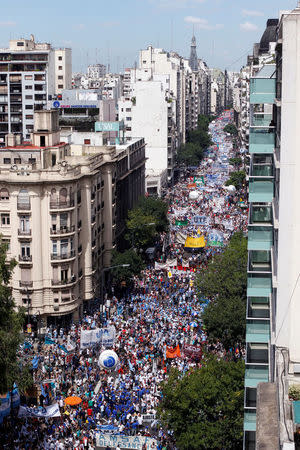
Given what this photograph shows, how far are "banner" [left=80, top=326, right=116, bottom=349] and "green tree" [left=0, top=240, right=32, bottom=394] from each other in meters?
11.6

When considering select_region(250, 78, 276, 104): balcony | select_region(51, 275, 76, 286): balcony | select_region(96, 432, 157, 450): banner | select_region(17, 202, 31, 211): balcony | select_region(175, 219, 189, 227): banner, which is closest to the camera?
select_region(250, 78, 276, 104): balcony

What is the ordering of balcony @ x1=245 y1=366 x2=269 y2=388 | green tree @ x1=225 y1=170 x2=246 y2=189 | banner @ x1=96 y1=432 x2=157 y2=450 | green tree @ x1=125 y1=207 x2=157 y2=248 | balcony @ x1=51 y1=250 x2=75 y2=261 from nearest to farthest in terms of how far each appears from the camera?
balcony @ x1=245 y1=366 x2=269 y2=388
banner @ x1=96 y1=432 x2=157 y2=450
balcony @ x1=51 y1=250 x2=75 y2=261
green tree @ x1=125 y1=207 x2=157 y2=248
green tree @ x1=225 y1=170 x2=246 y2=189

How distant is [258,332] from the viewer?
26.7 meters

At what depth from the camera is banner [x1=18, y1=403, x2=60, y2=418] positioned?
39.2 meters

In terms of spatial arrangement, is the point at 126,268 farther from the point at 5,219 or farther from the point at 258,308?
the point at 258,308

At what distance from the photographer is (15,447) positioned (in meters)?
37.5

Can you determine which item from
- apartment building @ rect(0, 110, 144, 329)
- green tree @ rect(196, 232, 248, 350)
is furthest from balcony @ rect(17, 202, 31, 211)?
green tree @ rect(196, 232, 248, 350)

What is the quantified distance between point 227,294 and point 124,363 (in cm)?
904

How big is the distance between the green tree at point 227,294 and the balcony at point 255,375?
2122cm

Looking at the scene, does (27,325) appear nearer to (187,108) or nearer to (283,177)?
(283,177)

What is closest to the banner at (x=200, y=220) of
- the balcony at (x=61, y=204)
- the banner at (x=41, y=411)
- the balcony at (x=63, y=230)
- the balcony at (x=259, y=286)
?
the balcony at (x=63, y=230)

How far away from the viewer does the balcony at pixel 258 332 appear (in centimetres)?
2656

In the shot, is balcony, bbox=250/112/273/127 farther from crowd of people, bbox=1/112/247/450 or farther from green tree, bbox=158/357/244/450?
crowd of people, bbox=1/112/247/450

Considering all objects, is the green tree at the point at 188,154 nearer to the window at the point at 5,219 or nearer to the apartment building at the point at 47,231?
the apartment building at the point at 47,231
